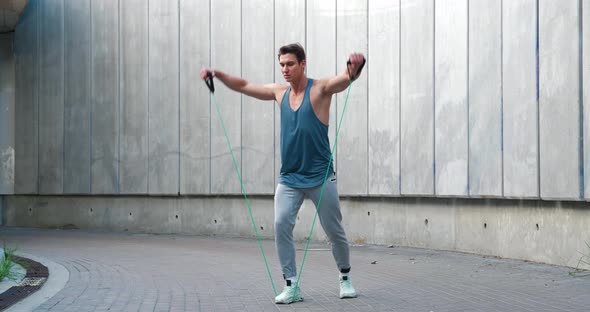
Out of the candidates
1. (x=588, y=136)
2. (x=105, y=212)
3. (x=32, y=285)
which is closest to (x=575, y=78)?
(x=588, y=136)

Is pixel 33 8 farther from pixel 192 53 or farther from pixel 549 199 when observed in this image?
pixel 549 199

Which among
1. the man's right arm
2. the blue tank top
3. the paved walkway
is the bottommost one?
the paved walkway

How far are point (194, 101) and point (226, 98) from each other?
84 centimetres

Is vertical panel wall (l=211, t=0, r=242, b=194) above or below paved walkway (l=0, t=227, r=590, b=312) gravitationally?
above

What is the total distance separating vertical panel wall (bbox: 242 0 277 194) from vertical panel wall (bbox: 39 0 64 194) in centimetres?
522

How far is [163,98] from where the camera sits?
52.4 ft

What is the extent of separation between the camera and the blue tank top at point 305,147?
6402 millimetres

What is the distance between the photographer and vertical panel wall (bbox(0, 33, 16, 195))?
18516 millimetres

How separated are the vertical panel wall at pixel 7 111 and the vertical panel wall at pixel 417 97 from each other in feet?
34.2

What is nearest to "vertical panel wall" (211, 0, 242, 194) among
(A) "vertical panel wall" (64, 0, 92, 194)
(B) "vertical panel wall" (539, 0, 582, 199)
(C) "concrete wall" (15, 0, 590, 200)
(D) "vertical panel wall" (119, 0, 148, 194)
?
(C) "concrete wall" (15, 0, 590, 200)

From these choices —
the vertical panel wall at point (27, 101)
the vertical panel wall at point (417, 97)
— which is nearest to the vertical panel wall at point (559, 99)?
the vertical panel wall at point (417, 97)

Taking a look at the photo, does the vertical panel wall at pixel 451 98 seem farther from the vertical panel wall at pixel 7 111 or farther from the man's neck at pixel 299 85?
the vertical panel wall at pixel 7 111

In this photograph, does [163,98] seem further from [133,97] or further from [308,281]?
[308,281]

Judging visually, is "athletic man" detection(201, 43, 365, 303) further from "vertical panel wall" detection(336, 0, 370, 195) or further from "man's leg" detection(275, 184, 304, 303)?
"vertical panel wall" detection(336, 0, 370, 195)
